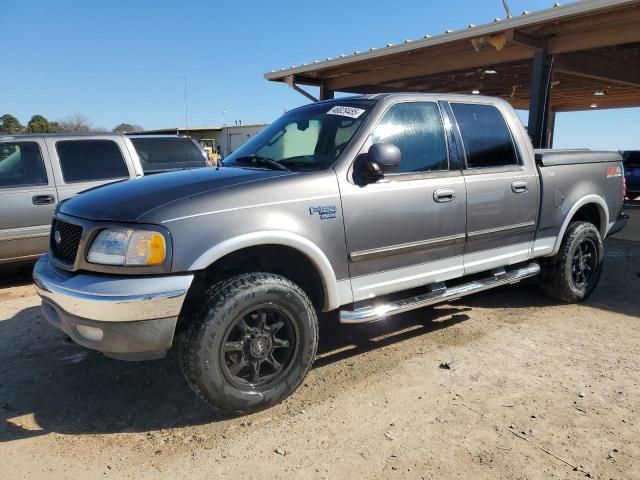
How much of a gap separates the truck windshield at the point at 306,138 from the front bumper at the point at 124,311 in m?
1.30

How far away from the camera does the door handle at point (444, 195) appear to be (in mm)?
3756

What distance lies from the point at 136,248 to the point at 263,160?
4.57ft

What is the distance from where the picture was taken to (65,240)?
10.1 ft

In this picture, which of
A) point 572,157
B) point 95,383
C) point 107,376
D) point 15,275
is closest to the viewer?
point 95,383

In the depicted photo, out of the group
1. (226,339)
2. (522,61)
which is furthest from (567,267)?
(522,61)

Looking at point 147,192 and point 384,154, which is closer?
point 147,192

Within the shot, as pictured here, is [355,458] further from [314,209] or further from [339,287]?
[314,209]

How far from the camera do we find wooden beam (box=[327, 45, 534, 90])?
10.3 metres

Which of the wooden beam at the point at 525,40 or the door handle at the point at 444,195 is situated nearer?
the door handle at the point at 444,195

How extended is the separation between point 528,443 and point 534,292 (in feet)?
10.4

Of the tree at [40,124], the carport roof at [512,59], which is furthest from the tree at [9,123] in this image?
the carport roof at [512,59]

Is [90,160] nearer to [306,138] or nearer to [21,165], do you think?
[21,165]

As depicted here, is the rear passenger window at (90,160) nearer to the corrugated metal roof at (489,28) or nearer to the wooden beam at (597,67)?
the corrugated metal roof at (489,28)

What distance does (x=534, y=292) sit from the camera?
18.3ft
